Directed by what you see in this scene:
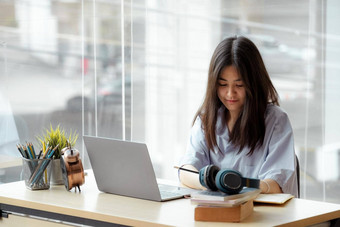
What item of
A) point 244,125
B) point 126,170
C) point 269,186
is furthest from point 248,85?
point 126,170

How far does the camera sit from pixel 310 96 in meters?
3.93

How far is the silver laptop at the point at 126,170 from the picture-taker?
2.30 m

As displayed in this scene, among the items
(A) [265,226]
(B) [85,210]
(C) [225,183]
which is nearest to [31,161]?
(B) [85,210]

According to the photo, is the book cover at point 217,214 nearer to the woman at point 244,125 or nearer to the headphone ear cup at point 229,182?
the headphone ear cup at point 229,182

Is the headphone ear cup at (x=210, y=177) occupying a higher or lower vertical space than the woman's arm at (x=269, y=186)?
higher

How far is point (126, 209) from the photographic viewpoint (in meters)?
2.22

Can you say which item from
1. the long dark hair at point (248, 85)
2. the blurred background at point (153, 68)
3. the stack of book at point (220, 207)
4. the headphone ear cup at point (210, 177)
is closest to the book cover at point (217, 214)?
the stack of book at point (220, 207)

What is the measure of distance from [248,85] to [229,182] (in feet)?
2.34

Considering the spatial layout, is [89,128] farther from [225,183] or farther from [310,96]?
[225,183]

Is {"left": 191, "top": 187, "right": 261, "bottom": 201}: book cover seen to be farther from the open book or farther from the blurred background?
the blurred background

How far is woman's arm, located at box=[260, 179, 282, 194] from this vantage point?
97.4 inches

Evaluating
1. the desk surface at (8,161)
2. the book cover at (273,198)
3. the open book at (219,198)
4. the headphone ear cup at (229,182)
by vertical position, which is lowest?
the desk surface at (8,161)

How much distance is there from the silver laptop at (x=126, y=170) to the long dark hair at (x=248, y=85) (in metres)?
0.42

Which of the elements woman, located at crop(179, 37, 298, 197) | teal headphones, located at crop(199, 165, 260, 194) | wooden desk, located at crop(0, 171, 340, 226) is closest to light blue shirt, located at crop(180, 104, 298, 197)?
woman, located at crop(179, 37, 298, 197)
